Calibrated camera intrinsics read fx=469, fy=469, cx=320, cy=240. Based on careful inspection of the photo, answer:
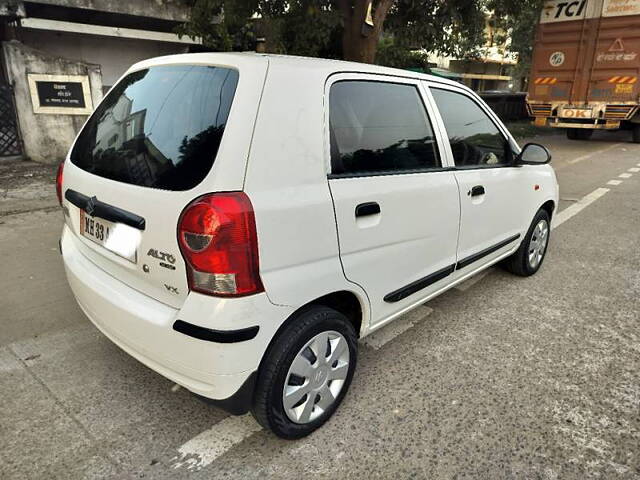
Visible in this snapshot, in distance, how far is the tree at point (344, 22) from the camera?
7.93 meters

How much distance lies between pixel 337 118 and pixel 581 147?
13.4 metres

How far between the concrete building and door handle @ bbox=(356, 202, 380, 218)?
740 cm

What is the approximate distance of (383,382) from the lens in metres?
2.58

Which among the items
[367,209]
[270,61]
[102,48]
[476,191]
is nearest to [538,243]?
[476,191]

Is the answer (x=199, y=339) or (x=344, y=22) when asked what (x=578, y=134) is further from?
(x=199, y=339)

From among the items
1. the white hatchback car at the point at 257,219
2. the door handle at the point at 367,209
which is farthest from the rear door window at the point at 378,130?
the door handle at the point at 367,209

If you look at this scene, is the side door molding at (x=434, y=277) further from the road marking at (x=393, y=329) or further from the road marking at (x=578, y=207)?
the road marking at (x=578, y=207)

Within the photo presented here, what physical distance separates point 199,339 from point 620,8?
13.5 meters

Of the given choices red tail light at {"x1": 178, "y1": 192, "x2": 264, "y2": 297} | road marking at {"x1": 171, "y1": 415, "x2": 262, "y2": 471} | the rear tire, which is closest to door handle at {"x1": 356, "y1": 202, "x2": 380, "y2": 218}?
red tail light at {"x1": 178, "y1": 192, "x2": 264, "y2": 297}

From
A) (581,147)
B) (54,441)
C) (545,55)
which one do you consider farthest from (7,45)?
(581,147)

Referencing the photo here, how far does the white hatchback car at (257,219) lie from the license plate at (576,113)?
460 inches

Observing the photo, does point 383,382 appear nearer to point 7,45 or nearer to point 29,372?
point 29,372

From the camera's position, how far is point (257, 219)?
5.71 ft

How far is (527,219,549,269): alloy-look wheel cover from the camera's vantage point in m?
3.99
